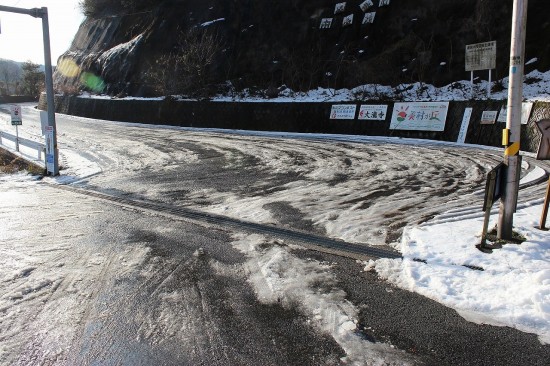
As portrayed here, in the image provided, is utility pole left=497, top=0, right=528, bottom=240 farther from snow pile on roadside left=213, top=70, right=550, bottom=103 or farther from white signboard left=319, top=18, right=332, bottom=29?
white signboard left=319, top=18, right=332, bottom=29

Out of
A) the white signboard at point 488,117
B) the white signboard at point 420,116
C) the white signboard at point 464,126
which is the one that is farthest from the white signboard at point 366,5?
the white signboard at point 488,117

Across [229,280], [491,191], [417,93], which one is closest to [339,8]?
[417,93]

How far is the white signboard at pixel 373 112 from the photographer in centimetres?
2058

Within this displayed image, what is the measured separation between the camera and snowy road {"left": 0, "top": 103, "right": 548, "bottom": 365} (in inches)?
127

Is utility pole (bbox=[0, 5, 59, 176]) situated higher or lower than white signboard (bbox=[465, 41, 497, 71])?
lower

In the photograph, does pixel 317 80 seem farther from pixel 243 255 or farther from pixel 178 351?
pixel 178 351

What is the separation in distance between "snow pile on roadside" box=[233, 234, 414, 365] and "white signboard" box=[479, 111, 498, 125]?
15.1 meters

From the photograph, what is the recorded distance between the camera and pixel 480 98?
1886 cm

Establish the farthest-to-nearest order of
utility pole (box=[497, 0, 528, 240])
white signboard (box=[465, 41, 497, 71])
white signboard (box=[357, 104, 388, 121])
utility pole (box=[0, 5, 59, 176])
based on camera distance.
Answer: white signboard (box=[357, 104, 388, 121]), white signboard (box=[465, 41, 497, 71]), utility pole (box=[0, 5, 59, 176]), utility pole (box=[497, 0, 528, 240])

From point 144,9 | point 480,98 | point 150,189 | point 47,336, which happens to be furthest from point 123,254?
point 144,9

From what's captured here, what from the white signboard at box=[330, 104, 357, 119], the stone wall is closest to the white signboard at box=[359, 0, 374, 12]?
the stone wall

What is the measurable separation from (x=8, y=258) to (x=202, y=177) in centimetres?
641

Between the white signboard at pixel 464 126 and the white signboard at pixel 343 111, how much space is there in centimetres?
595

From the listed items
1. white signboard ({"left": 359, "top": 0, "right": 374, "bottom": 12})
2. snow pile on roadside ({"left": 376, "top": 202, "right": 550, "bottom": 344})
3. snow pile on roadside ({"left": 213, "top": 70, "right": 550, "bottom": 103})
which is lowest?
snow pile on roadside ({"left": 376, "top": 202, "right": 550, "bottom": 344})
